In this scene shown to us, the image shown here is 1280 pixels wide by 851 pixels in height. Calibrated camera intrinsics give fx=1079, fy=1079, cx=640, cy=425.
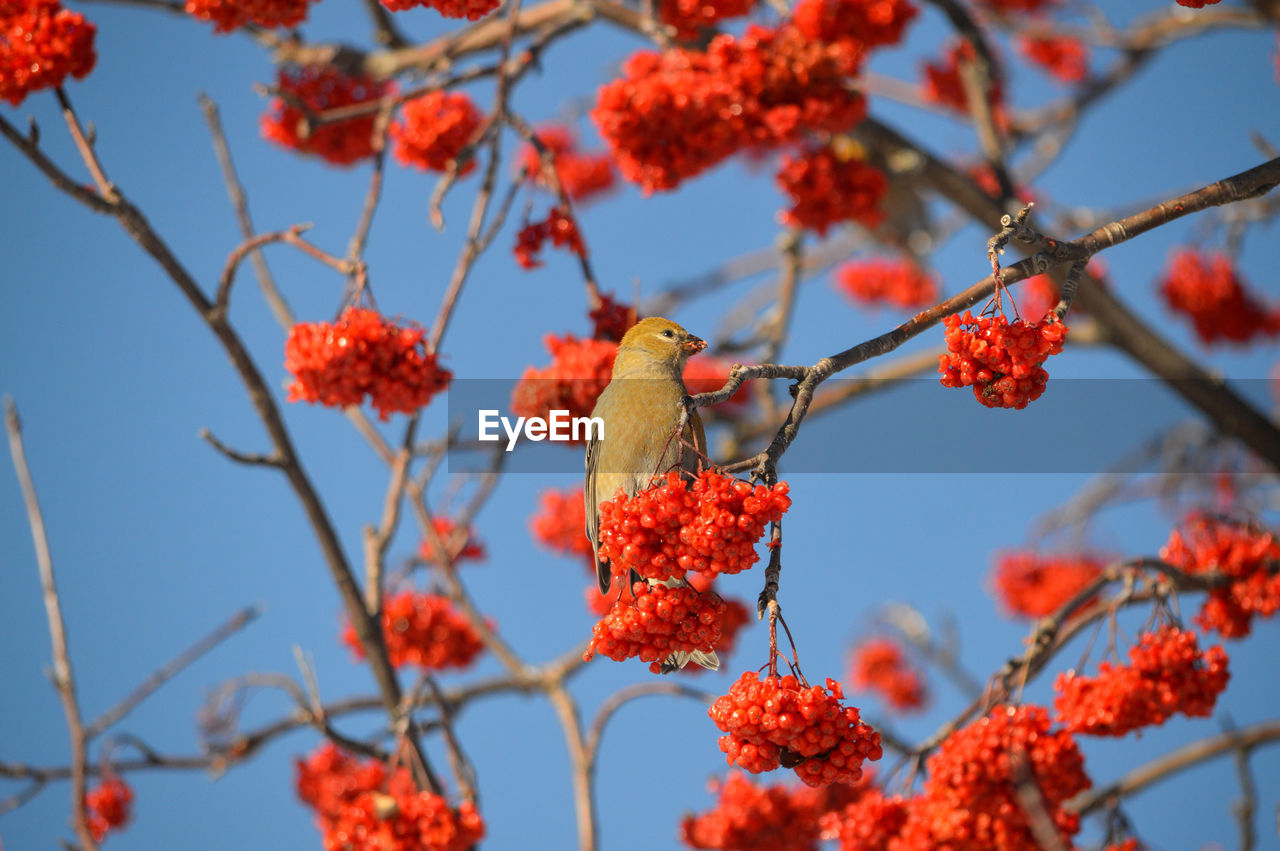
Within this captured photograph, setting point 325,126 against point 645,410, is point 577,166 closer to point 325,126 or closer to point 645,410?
point 325,126

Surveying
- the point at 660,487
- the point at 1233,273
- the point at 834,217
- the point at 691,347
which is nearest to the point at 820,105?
the point at 834,217

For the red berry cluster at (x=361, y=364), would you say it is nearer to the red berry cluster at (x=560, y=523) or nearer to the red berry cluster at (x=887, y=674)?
the red berry cluster at (x=560, y=523)

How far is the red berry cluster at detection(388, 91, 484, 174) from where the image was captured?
10.7ft

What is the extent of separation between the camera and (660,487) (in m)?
1.69

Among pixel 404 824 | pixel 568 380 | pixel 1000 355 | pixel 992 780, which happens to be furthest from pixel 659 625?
pixel 404 824

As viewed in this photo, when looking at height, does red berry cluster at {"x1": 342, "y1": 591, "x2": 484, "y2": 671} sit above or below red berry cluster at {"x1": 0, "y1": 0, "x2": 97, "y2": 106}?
below

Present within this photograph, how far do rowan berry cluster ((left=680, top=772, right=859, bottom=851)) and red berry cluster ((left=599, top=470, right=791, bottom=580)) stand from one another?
1624 mm

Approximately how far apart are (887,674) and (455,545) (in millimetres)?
3072

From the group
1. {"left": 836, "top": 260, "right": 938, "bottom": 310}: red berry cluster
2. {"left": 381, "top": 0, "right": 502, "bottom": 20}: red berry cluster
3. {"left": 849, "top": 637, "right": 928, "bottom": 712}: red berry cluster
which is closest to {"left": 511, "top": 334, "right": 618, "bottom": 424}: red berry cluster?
{"left": 381, "top": 0, "right": 502, "bottom": 20}: red berry cluster

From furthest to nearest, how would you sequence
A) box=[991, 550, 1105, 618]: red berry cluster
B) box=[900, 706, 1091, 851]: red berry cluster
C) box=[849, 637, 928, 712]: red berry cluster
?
box=[849, 637, 928, 712]: red berry cluster → box=[991, 550, 1105, 618]: red berry cluster → box=[900, 706, 1091, 851]: red berry cluster

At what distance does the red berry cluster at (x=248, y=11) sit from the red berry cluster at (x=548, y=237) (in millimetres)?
818

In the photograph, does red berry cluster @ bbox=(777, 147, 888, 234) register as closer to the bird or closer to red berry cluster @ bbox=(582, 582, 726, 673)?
the bird

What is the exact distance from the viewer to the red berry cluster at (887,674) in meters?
5.88

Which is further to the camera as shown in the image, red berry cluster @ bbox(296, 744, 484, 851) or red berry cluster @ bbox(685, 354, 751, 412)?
red berry cluster @ bbox(685, 354, 751, 412)
